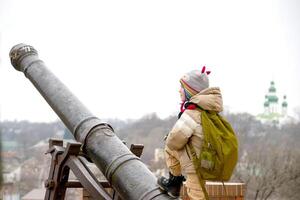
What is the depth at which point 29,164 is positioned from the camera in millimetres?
51062

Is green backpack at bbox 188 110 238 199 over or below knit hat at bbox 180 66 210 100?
below

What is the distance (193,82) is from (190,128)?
1.18 ft

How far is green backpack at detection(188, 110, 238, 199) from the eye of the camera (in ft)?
13.8

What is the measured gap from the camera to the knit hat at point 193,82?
4375 millimetres

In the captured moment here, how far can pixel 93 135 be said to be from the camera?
206 inches

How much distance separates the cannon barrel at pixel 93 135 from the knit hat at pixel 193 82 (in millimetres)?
773

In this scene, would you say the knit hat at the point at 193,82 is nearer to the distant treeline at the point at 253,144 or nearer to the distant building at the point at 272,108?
the distant treeline at the point at 253,144

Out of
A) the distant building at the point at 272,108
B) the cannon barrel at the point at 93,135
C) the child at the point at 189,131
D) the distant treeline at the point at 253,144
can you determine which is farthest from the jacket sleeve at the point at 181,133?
the distant building at the point at 272,108

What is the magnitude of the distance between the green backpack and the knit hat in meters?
0.19

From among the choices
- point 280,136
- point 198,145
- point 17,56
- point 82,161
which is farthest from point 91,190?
point 280,136

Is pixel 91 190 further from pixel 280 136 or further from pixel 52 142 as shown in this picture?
pixel 280 136

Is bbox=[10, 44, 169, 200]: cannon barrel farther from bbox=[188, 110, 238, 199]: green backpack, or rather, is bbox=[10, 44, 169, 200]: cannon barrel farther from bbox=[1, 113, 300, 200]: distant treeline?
bbox=[1, 113, 300, 200]: distant treeline

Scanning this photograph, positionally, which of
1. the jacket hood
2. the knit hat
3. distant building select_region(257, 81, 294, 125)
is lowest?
distant building select_region(257, 81, 294, 125)

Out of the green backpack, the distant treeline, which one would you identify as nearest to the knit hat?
the green backpack
